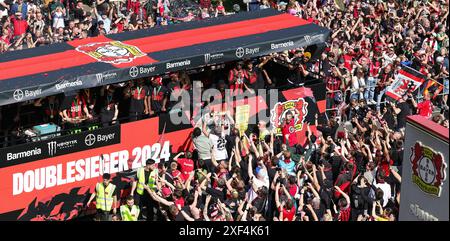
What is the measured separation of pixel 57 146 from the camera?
20.8 metres

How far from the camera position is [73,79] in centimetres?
2077

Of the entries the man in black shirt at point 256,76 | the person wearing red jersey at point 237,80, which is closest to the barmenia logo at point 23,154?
the person wearing red jersey at point 237,80

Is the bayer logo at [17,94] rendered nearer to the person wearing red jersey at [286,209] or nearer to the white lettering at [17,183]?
the white lettering at [17,183]

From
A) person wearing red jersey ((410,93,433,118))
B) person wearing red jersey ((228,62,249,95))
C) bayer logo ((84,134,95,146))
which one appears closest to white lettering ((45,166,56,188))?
bayer logo ((84,134,95,146))

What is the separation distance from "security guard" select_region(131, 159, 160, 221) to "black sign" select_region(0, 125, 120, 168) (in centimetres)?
104

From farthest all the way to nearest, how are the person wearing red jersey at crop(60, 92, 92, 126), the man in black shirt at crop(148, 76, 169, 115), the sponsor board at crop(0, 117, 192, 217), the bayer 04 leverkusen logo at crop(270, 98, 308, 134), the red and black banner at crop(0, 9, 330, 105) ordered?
1. the bayer 04 leverkusen logo at crop(270, 98, 308, 134)
2. the man in black shirt at crop(148, 76, 169, 115)
3. the person wearing red jersey at crop(60, 92, 92, 126)
4. the red and black banner at crop(0, 9, 330, 105)
5. the sponsor board at crop(0, 117, 192, 217)

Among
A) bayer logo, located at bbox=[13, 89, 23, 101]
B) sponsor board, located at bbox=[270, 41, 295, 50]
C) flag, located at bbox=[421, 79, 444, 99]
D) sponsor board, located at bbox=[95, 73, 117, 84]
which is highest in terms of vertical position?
bayer logo, located at bbox=[13, 89, 23, 101]

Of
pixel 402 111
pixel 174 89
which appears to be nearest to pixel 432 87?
pixel 402 111

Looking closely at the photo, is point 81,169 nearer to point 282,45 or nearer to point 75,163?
point 75,163

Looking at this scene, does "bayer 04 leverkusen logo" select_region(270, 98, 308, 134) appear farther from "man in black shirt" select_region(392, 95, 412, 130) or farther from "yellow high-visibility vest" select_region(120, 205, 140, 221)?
"yellow high-visibility vest" select_region(120, 205, 140, 221)

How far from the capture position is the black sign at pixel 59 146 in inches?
795

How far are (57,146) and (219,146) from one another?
335 cm

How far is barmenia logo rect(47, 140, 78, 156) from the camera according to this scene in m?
20.7

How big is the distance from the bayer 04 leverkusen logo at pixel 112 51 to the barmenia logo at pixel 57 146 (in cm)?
179
